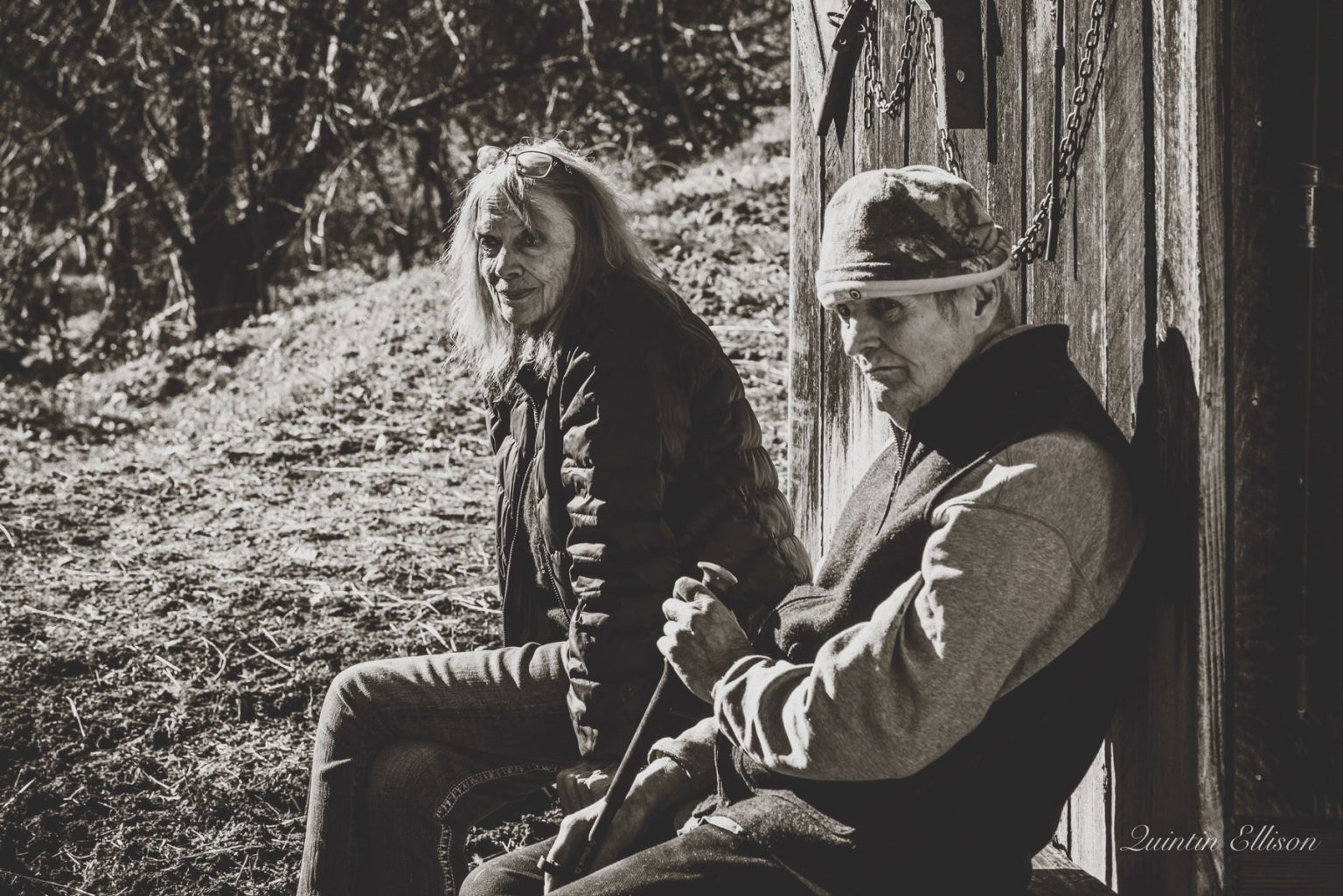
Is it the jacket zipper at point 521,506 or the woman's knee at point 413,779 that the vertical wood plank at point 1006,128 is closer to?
the jacket zipper at point 521,506

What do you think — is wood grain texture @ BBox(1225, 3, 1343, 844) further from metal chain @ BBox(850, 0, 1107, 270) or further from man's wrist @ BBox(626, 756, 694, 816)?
man's wrist @ BBox(626, 756, 694, 816)

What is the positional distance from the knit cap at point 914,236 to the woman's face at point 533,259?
1344 millimetres

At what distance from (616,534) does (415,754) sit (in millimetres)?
726

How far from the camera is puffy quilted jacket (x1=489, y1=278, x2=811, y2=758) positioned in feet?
9.71

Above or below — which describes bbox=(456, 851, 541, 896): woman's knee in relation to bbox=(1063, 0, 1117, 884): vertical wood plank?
below

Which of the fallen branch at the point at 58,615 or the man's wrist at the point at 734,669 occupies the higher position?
the man's wrist at the point at 734,669

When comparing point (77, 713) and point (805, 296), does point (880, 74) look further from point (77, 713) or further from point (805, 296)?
point (77, 713)

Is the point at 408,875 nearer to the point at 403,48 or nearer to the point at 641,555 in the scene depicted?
the point at 641,555

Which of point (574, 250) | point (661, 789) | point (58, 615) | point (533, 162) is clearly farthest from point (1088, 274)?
point (58, 615)

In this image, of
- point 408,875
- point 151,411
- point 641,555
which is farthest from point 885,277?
point 151,411

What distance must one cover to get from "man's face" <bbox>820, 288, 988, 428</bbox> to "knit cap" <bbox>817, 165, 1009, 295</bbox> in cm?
3

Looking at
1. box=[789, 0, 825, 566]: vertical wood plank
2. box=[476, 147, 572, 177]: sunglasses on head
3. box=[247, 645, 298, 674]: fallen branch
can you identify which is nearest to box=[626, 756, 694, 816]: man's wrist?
box=[476, 147, 572, 177]: sunglasses on head

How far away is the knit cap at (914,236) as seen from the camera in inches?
84.4

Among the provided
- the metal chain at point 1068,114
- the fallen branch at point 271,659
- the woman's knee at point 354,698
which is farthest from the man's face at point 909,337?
the fallen branch at point 271,659
